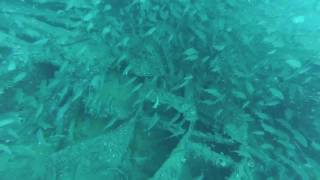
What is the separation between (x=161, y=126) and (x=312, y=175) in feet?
6.23

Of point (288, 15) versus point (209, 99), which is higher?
point (288, 15)

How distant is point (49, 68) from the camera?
3.85 m

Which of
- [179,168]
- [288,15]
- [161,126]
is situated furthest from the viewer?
[288,15]

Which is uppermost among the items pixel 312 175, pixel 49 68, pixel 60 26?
pixel 60 26

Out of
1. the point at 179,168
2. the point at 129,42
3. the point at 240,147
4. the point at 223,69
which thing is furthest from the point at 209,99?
the point at 129,42

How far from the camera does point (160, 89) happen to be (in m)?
3.97

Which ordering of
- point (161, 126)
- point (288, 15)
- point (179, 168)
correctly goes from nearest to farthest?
1. point (179, 168)
2. point (161, 126)
3. point (288, 15)

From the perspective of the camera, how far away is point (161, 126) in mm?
3906

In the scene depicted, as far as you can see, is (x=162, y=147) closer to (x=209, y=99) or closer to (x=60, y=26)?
(x=209, y=99)

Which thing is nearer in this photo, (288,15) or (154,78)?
Answer: (154,78)

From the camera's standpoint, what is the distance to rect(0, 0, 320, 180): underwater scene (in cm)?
365

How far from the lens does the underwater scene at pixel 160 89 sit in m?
3.65

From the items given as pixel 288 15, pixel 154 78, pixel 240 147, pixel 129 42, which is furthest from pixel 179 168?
pixel 288 15

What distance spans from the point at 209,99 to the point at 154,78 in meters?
0.71
